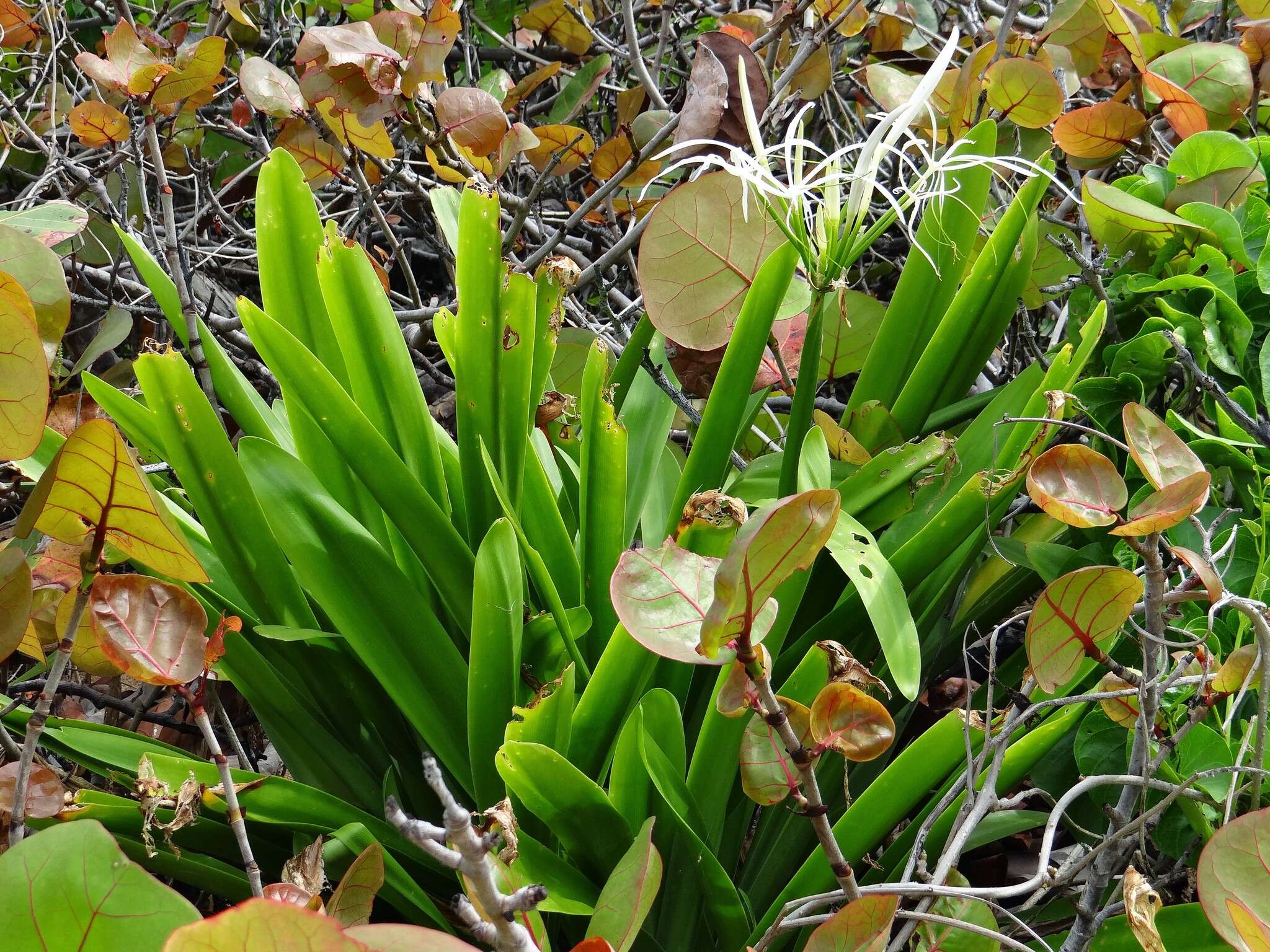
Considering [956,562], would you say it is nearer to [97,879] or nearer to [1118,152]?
[1118,152]

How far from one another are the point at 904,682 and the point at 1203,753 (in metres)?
0.20

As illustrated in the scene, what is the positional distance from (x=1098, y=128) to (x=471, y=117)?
642 mm

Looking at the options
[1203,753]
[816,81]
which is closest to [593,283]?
Result: [816,81]

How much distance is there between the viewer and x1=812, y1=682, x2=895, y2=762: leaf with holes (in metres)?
0.56

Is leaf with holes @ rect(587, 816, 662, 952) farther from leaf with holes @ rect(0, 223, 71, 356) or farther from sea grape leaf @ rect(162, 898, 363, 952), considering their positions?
leaf with holes @ rect(0, 223, 71, 356)

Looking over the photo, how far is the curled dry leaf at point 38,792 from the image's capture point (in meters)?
0.65

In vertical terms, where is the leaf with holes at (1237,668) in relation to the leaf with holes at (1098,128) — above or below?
below

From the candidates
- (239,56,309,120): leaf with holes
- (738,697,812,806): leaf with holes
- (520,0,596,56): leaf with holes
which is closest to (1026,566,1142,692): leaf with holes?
(738,697,812,806): leaf with holes

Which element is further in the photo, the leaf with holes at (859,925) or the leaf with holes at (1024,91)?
the leaf with holes at (1024,91)

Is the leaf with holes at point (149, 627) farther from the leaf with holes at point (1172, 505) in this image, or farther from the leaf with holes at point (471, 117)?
the leaf with holes at point (471, 117)

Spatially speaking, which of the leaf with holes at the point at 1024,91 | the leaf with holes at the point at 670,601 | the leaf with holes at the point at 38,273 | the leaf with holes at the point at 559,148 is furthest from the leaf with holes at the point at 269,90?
the leaf with holes at the point at 670,601

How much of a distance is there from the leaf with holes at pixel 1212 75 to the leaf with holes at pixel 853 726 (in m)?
0.76

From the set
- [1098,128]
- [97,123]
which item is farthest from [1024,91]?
[97,123]

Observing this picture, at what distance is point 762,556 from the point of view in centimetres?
42
